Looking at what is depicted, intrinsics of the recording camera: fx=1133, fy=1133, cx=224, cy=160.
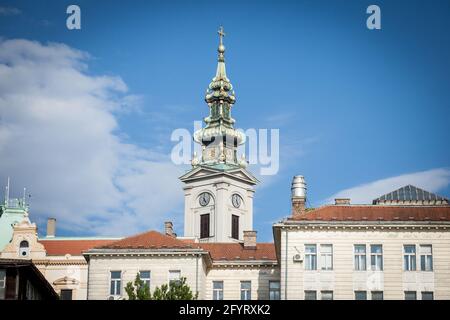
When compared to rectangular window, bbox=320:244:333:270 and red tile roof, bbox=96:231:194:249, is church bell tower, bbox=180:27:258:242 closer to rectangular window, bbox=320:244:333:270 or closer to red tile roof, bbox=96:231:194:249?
red tile roof, bbox=96:231:194:249

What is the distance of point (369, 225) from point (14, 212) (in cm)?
5309

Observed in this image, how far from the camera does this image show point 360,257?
2936 inches

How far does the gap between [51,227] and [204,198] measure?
2633 cm

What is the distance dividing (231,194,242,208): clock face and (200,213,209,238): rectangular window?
4.13m

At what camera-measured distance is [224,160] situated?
140m

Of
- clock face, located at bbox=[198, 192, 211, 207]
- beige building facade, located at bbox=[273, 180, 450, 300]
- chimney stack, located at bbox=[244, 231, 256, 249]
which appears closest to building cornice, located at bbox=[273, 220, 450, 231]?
beige building facade, located at bbox=[273, 180, 450, 300]

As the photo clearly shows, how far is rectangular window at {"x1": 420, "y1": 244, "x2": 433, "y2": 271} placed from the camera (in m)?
74.1

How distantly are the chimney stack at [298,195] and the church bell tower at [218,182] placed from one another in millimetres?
45800

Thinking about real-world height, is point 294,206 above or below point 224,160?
below

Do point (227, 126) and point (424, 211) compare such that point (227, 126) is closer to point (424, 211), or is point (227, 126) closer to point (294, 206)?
point (294, 206)
